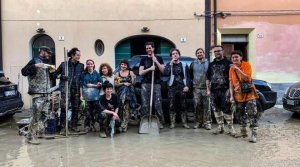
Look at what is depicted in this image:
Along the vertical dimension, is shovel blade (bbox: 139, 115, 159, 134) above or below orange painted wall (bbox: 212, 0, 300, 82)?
below

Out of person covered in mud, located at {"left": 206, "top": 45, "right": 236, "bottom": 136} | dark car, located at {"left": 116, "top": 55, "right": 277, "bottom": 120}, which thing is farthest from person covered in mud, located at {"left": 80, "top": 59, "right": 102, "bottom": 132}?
person covered in mud, located at {"left": 206, "top": 45, "right": 236, "bottom": 136}

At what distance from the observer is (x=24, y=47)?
53.0ft

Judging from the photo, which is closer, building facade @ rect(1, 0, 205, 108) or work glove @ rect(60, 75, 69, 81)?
work glove @ rect(60, 75, 69, 81)

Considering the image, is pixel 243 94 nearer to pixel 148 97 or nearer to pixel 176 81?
pixel 176 81

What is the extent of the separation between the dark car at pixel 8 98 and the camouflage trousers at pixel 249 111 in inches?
214

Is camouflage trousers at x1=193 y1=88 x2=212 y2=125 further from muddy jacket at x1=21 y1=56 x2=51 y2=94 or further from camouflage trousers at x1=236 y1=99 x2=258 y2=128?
muddy jacket at x1=21 y1=56 x2=51 y2=94

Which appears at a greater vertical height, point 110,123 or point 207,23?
point 207,23

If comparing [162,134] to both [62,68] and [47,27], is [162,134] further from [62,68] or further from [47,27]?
[47,27]

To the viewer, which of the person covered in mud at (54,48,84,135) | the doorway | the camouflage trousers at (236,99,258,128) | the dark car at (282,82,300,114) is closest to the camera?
the camouflage trousers at (236,99,258,128)

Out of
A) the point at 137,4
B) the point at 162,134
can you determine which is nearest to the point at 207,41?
the point at 137,4

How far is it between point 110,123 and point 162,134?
1.08m

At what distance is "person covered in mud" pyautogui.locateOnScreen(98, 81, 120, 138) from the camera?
8828 mm

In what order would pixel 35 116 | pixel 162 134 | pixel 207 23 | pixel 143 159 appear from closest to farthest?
Answer: pixel 143 159 < pixel 35 116 < pixel 162 134 < pixel 207 23

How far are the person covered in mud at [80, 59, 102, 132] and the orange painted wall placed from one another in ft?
24.3
